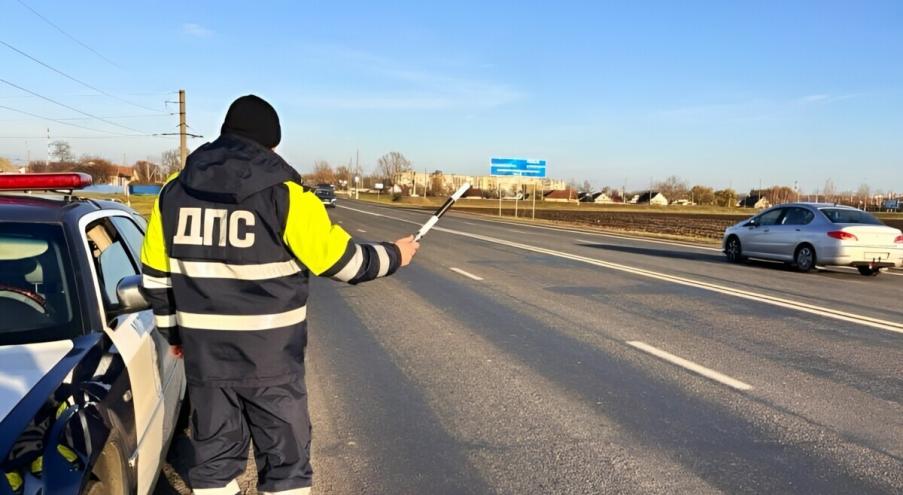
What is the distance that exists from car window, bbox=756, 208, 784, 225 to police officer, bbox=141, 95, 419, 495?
1539cm

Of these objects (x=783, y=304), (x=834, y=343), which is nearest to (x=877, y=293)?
(x=783, y=304)

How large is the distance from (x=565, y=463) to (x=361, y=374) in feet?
8.09

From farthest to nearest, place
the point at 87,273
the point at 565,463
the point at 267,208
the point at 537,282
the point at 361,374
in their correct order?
the point at 537,282 < the point at 361,374 < the point at 565,463 < the point at 87,273 < the point at 267,208

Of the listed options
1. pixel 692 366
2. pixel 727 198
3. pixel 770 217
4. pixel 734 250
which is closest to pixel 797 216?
pixel 770 217

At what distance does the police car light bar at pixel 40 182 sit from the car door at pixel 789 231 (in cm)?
1488

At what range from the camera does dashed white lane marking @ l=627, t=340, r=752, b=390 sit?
5648mm

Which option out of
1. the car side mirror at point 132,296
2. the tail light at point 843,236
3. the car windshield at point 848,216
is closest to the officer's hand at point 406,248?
the car side mirror at point 132,296

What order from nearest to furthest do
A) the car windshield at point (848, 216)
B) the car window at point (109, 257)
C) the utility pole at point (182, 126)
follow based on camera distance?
1. the car window at point (109, 257)
2. the car windshield at point (848, 216)
3. the utility pole at point (182, 126)

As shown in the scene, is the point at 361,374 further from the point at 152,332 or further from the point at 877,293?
the point at 877,293

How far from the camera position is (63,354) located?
2570 millimetres

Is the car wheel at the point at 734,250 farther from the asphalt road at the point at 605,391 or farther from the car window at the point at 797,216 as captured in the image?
the asphalt road at the point at 605,391

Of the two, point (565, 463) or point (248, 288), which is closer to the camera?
point (248, 288)

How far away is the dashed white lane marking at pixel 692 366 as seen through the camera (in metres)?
5.65

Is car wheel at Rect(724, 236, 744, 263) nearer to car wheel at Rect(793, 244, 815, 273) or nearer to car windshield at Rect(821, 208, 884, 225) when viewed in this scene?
car wheel at Rect(793, 244, 815, 273)
